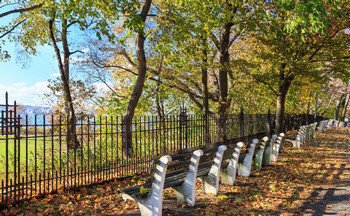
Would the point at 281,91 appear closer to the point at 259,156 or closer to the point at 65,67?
the point at 259,156

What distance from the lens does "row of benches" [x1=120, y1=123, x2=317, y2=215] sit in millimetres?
5492

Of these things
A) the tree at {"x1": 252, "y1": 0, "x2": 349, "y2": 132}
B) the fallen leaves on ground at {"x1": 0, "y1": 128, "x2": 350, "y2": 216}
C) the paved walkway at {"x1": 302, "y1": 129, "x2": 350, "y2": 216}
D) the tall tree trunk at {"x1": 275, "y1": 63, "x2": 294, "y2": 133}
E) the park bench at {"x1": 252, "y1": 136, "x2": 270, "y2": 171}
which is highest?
the tree at {"x1": 252, "y1": 0, "x2": 349, "y2": 132}

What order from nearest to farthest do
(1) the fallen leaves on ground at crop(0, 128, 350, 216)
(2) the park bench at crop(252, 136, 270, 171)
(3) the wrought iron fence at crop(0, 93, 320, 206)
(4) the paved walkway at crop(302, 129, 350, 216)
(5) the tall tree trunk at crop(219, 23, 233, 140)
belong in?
(1) the fallen leaves on ground at crop(0, 128, 350, 216), (4) the paved walkway at crop(302, 129, 350, 216), (3) the wrought iron fence at crop(0, 93, 320, 206), (2) the park bench at crop(252, 136, 270, 171), (5) the tall tree trunk at crop(219, 23, 233, 140)

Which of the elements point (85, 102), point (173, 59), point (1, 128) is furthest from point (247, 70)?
point (1, 128)

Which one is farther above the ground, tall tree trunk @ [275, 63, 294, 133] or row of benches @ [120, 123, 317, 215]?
tall tree trunk @ [275, 63, 294, 133]

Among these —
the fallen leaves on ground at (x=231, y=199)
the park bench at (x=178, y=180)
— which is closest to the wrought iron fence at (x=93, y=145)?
the fallen leaves on ground at (x=231, y=199)

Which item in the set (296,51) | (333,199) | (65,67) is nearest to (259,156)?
(333,199)

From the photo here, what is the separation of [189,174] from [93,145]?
6.56m

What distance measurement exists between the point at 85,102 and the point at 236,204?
1352cm

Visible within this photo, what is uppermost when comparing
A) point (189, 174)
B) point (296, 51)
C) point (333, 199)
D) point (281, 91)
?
point (296, 51)

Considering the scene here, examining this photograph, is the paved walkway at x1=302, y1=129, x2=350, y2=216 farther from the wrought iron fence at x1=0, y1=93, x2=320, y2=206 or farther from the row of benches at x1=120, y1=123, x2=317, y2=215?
the wrought iron fence at x1=0, y1=93, x2=320, y2=206

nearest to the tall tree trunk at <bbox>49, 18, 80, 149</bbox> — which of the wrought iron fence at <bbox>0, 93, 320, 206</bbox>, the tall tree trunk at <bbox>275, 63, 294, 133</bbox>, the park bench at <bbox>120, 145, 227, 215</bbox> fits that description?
the wrought iron fence at <bbox>0, 93, 320, 206</bbox>

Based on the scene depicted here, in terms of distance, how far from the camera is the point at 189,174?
6.74 meters

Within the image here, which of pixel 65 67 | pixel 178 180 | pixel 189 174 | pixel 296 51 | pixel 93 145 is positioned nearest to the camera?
pixel 178 180
